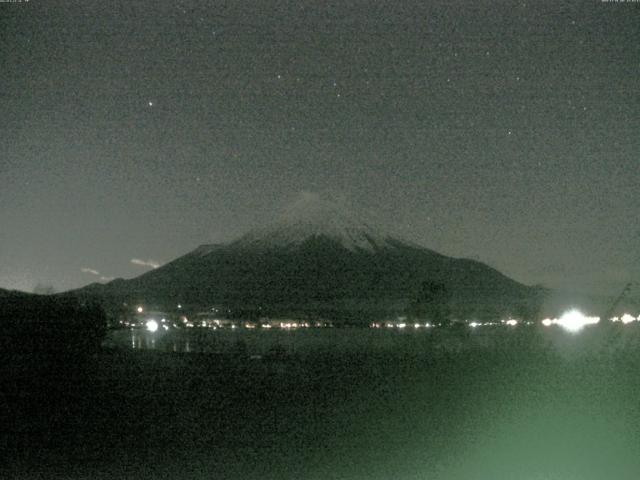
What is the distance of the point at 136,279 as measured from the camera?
11875cm

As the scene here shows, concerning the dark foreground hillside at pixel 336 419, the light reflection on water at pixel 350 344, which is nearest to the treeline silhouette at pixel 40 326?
the dark foreground hillside at pixel 336 419

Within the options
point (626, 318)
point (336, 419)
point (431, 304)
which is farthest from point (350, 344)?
point (336, 419)

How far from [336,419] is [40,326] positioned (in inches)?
224

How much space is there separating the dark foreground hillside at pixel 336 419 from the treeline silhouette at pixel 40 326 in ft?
0.97

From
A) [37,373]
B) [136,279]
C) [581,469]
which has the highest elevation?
[136,279]

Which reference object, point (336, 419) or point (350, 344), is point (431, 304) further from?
point (336, 419)

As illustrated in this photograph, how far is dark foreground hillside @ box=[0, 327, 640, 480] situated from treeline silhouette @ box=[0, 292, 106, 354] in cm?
29

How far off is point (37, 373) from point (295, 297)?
95291 millimetres

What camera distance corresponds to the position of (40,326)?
1568 centimetres

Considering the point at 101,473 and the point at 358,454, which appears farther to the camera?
the point at 358,454

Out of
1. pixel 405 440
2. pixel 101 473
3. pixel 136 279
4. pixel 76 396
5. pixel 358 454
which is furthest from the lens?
pixel 136 279

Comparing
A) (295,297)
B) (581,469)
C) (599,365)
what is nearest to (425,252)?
(295,297)

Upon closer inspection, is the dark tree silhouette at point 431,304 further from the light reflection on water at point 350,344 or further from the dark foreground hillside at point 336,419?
the dark foreground hillside at point 336,419

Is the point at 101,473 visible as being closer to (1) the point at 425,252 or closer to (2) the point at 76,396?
(2) the point at 76,396
